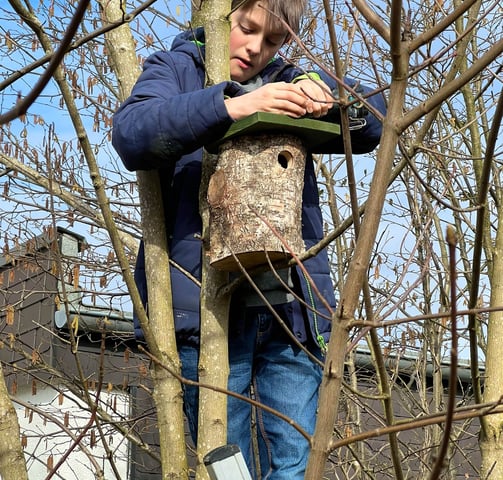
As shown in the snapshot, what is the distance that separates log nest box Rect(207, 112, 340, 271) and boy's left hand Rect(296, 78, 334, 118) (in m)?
0.04

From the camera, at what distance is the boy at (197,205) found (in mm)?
2455

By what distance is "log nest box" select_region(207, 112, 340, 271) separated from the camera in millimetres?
2441

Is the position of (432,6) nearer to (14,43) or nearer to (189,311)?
(14,43)

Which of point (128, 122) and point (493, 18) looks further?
point (493, 18)

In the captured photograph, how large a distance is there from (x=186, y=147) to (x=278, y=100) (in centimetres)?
27

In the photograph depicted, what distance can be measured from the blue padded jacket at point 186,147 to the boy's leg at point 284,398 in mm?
81

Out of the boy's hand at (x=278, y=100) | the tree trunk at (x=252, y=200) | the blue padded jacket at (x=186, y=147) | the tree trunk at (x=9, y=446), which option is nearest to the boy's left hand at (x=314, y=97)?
the boy's hand at (x=278, y=100)

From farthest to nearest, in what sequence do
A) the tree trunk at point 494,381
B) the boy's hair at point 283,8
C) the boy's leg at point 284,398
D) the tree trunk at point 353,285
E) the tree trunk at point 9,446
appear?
the tree trunk at point 494,381 → the boy's hair at point 283,8 → the boy's leg at point 284,398 → the tree trunk at point 9,446 → the tree trunk at point 353,285

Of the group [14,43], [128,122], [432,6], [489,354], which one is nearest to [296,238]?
[128,122]

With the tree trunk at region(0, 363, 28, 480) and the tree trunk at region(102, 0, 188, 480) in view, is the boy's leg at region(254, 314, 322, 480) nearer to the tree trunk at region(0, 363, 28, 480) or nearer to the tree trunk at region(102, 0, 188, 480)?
the tree trunk at region(102, 0, 188, 480)

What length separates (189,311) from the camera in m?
2.59

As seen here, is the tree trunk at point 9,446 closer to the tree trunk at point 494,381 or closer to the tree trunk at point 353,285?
the tree trunk at point 353,285

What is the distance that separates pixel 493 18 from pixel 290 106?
4.23 m

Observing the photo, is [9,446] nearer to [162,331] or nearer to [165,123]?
[162,331]
